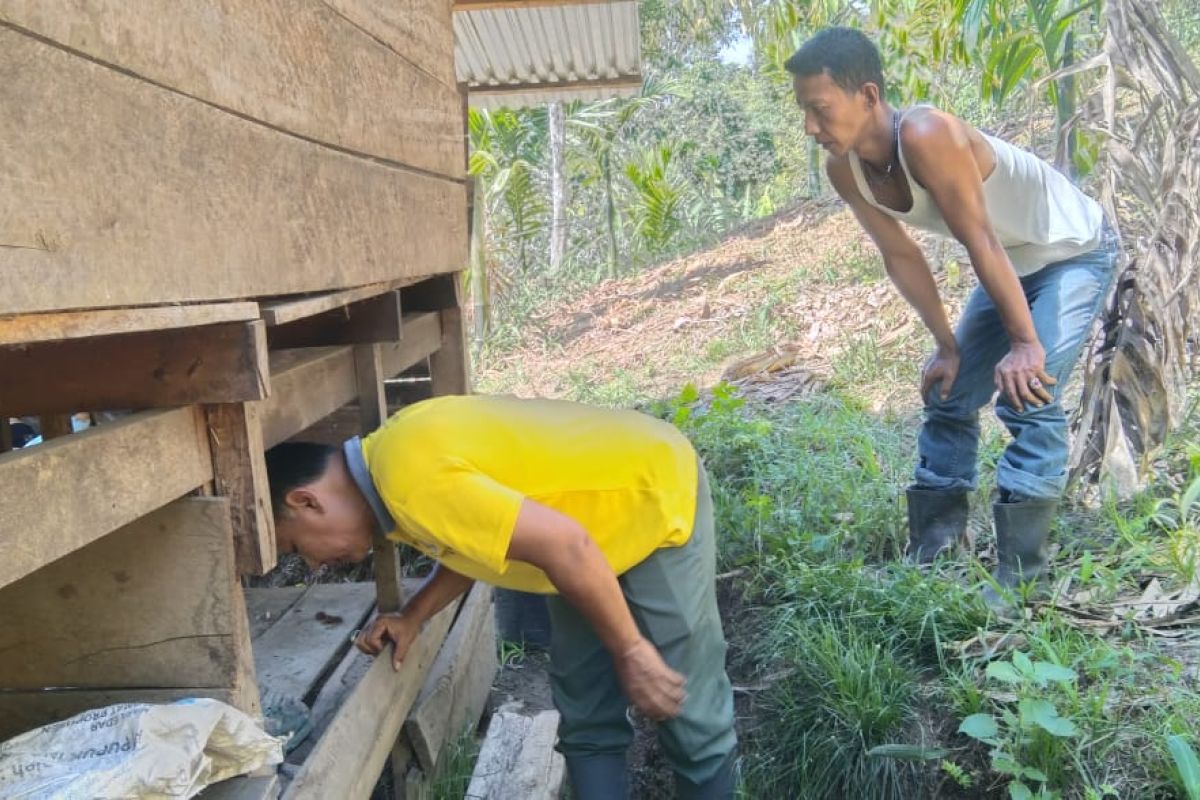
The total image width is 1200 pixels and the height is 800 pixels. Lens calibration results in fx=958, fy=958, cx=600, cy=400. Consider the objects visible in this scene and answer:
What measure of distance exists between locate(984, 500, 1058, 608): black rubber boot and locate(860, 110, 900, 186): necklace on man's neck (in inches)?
43.0

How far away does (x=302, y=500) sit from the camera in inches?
78.9

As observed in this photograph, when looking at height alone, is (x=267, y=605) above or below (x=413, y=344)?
below

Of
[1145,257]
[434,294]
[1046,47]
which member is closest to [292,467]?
[434,294]

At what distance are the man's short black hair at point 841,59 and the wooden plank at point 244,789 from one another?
7.59 ft

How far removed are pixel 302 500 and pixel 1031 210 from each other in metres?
2.30

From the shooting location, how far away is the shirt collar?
Answer: 202cm

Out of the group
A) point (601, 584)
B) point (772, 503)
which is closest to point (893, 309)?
A: point (772, 503)

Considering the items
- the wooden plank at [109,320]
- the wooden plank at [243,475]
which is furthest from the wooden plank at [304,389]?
the wooden plank at [109,320]

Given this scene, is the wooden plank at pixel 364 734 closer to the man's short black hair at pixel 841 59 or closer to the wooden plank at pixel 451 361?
the wooden plank at pixel 451 361

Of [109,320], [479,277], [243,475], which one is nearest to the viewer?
[109,320]

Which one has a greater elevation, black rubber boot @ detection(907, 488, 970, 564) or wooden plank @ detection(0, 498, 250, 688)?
wooden plank @ detection(0, 498, 250, 688)

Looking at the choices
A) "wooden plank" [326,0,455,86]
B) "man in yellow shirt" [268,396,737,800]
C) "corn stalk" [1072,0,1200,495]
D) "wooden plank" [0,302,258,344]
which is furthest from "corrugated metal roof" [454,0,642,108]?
"wooden plank" [0,302,258,344]

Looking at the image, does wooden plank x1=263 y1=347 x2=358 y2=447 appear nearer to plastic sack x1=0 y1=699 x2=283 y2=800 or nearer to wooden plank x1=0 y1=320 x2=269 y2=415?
wooden plank x1=0 y1=320 x2=269 y2=415

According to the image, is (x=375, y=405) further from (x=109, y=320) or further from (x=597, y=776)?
(x=109, y=320)
